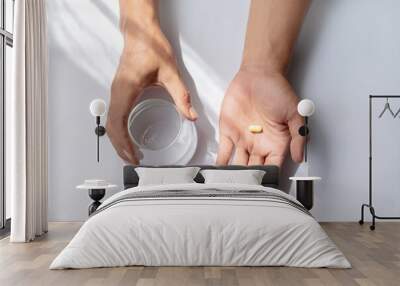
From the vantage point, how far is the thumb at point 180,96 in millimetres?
6730

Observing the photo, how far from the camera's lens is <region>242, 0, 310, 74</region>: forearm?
6.74 metres

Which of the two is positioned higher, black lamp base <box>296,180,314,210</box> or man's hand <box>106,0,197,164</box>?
man's hand <box>106,0,197,164</box>

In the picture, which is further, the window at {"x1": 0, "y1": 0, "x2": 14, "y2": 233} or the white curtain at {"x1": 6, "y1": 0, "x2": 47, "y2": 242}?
the window at {"x1": 0, "y1": 0, "x2": 14, "y2": 233}

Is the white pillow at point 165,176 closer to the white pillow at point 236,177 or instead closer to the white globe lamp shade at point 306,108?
the white pillow at point 236,177

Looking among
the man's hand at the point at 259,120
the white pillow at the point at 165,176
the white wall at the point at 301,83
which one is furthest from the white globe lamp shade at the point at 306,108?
the white pillow at the point at 165,176

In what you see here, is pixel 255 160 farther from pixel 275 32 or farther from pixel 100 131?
pixel 100 131

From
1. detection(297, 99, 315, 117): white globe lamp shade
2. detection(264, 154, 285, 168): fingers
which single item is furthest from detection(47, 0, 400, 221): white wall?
detection(297, 99, 315, 117): white globe lamp shade

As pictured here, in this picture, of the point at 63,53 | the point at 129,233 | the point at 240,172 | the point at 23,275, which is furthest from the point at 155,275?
the point at 63,53

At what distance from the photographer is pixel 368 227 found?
6492 millimetres

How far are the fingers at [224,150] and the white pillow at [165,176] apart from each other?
1.52 feet

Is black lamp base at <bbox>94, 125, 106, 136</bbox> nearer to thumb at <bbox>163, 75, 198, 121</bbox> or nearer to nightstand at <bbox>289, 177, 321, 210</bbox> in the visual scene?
thumb at <bbox>163, 75, 198, 121</bbox>

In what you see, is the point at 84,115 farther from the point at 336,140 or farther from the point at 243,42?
the point at 336,140

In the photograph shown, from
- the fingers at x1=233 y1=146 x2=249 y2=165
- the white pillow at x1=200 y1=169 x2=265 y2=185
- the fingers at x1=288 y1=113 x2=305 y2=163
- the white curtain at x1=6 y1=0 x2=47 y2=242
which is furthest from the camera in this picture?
the fingers at x1=233 y1=146 x2=249 y2=165

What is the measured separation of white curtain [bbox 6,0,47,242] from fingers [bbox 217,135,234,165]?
1938 millimetres
